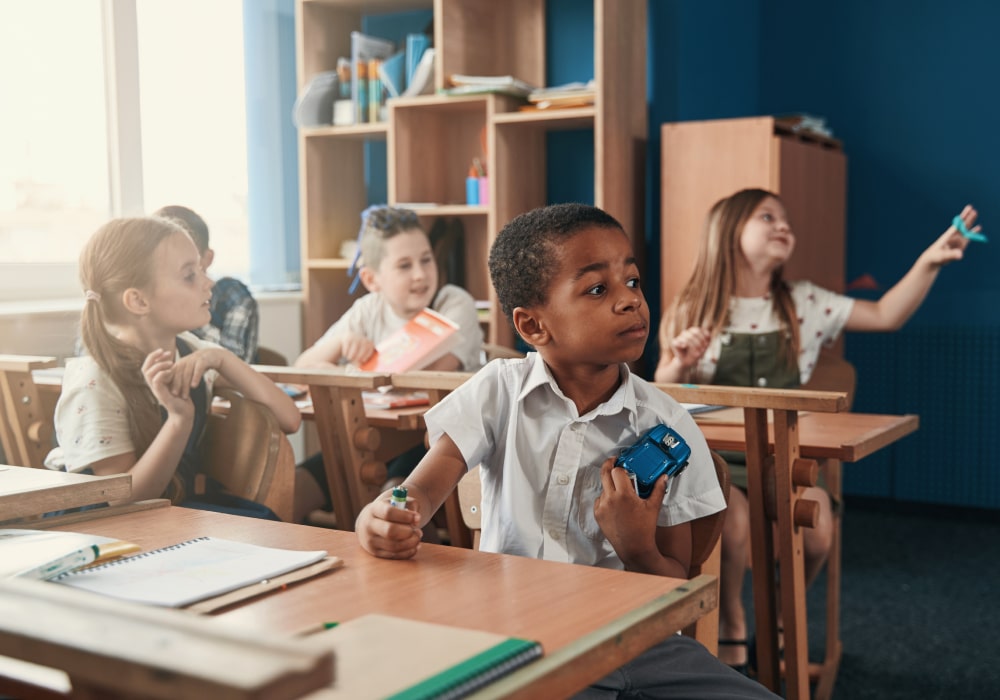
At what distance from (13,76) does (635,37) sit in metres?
2.14

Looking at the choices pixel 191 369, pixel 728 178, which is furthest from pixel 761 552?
pixel 728 178

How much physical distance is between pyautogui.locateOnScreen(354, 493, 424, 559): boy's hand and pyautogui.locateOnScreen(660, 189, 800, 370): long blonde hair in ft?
6.40

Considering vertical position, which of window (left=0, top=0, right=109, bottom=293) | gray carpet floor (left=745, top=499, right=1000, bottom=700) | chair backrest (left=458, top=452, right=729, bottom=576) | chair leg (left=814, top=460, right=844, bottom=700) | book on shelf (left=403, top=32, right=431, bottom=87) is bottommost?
gray carpet floor (left=745, top=499, right=1000, bottom=700)

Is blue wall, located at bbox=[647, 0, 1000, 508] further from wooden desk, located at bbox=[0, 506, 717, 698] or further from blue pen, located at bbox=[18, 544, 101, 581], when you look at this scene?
blue pen, located at bbox=[18, 544, 101, 581]

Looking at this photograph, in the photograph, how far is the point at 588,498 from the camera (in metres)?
1.41

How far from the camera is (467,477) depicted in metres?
1.59

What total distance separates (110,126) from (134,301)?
2.00 m

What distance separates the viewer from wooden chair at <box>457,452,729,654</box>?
1.45 meters

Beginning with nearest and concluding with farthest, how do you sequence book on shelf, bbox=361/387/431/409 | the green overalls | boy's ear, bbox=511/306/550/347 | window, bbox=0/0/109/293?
boy's ear, bbox=511/306/550/347 → book on shelf, bbox=361/387/431/409 → the green overalls → window, bbox=0/0/109/293

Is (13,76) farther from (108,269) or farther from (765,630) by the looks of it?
(765,630)

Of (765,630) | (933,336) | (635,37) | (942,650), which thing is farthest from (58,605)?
(933,336)

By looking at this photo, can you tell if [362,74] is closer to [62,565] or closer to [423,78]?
[423,78]

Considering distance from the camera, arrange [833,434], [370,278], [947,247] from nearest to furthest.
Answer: [833,434] < [947,247] < [370,278]

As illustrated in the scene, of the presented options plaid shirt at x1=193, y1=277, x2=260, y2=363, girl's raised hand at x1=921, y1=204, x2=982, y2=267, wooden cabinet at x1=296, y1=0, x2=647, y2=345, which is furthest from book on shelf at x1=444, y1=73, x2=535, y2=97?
girl's raised hand at x1=921, y1=204, x2=982, y2=267
